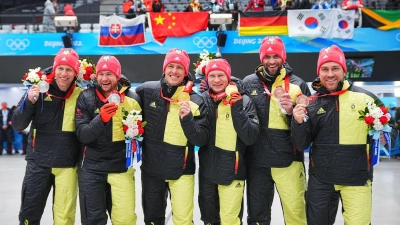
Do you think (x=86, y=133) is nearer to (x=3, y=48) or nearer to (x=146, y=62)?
(x=146, y=62)

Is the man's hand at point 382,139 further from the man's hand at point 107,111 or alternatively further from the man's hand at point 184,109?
the man's hand at point 107,111

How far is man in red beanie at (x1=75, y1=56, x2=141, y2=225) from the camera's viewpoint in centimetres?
427

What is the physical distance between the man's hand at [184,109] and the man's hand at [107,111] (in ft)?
2.05

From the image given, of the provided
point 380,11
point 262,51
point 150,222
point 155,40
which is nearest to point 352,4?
point 380,11

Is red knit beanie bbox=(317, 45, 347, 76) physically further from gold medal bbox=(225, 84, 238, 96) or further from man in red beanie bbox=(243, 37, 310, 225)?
gold medal bbox=(225, 84, 238, 96)

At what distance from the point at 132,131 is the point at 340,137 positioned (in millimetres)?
1978

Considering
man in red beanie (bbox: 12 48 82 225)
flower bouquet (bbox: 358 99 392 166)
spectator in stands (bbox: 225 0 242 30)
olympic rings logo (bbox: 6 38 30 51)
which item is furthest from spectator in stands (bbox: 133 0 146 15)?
flower bouquet (bbox: 358 99 392 166)

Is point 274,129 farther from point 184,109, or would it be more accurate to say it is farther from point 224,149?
point 184,109

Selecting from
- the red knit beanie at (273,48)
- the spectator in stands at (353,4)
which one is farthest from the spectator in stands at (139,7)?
the red knit beanie at (273,48)

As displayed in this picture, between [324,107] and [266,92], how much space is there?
62 centimetres

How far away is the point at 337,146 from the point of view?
13.1 ft

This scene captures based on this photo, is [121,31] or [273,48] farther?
[121,31]

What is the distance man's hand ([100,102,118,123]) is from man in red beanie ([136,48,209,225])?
1.77 ft

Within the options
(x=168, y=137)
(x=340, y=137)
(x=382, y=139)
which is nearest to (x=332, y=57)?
(x=340, y=137)
